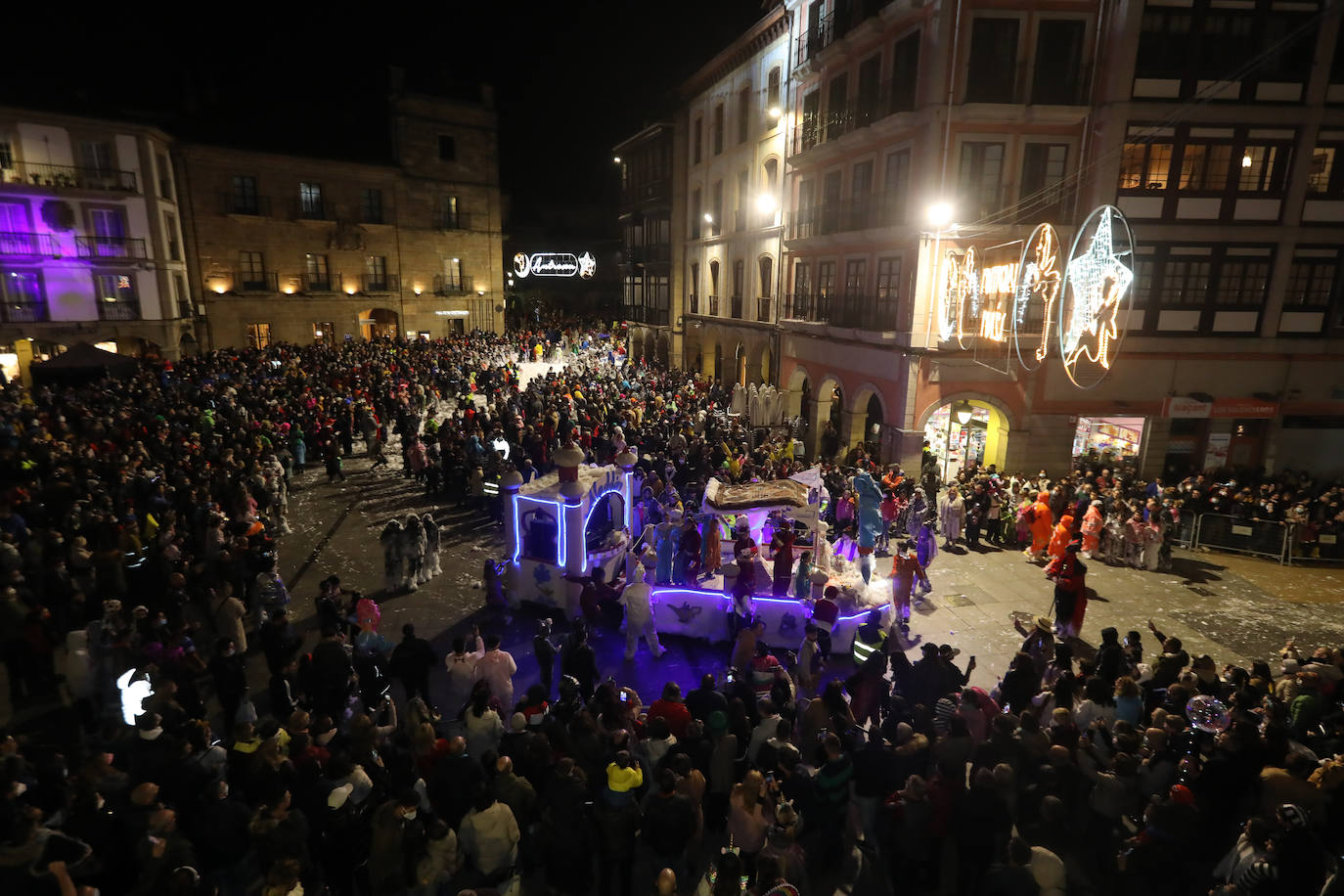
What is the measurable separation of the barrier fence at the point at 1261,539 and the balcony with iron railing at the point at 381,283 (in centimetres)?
4208

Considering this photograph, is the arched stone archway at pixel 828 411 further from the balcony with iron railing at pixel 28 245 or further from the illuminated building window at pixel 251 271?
the illuminated building window at pixel 251 271

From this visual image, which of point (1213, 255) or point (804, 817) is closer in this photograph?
point (804, 817)

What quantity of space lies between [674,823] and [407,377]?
1019 inches

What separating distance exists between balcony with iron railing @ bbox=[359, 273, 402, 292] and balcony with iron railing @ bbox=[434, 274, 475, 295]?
250 centimetres

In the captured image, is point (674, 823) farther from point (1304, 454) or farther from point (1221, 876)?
point (1304, 454)

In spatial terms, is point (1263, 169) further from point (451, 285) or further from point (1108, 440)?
point (451, 285)

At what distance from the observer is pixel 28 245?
93.0ft

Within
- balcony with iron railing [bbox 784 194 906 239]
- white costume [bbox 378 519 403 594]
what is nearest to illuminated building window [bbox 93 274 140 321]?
white costume [bbox 378 519 403 594]

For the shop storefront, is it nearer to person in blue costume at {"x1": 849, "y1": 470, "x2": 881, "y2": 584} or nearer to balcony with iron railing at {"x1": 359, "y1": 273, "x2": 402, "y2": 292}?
person in blue costume at {"x1": 849, "y1": 470, "x2": 881, "y2": 584}

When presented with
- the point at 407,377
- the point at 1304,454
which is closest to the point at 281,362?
the point at 407,377

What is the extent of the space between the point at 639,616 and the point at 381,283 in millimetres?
39953

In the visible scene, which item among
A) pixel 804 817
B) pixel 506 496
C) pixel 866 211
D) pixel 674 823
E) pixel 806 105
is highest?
pixel 806 105

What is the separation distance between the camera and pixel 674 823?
529cm

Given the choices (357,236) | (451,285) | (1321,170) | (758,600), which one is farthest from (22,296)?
(1321,170)
